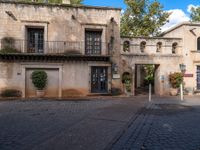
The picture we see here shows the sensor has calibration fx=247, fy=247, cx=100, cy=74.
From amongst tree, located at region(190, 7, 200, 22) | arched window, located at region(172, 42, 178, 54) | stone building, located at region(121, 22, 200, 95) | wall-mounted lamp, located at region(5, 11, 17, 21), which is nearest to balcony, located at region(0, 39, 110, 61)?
wall-mounted lamp, located at region(5, 11, 17, 21)

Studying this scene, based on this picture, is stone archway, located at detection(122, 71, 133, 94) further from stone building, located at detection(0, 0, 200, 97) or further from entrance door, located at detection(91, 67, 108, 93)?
entrance door, located at detection(91, 67, 108, 93)

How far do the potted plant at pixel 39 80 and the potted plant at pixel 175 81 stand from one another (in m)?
11.4

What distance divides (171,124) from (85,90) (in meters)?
12.7

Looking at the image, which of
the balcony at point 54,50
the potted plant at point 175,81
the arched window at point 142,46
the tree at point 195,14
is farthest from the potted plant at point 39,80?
the tree at point 195,14

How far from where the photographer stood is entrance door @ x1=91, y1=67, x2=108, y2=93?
21763 mm

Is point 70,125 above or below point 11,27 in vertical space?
below

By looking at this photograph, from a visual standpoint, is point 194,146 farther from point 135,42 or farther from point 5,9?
point 5,9

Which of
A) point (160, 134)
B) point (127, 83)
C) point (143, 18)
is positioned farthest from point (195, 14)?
point (160, 134)

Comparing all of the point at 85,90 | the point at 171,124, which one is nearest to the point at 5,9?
the point at 85,90

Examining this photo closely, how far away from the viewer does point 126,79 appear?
2189 cm

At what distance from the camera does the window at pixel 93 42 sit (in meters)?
22.1

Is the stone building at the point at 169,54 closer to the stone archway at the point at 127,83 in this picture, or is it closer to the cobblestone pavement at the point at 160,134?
the stone archway at the point at 127,83

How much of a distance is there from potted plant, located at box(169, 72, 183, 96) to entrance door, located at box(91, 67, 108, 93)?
6098mm

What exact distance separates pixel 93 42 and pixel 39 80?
5.93 metres
